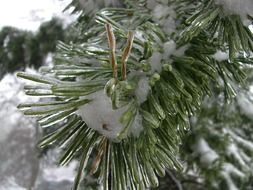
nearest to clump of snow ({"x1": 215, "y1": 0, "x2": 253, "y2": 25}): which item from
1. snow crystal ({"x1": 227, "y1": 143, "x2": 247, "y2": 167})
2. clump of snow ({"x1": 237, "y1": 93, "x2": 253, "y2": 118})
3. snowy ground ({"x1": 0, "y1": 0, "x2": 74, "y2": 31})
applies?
clump of snow ({"x1": 237, "y1": 93, "x2": 253, "y2": 118})

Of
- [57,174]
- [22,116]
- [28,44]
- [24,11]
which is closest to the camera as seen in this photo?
[28,44]

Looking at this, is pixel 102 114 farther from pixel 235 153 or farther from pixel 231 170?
pixel 235 153

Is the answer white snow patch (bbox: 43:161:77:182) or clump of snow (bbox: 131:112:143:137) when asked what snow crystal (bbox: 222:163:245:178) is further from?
white snow patch (bbox: 43:161:77:182)

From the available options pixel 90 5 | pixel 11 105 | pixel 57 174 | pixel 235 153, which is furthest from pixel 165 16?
pixel 57 174

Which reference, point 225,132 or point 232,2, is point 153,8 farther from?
point 225,132

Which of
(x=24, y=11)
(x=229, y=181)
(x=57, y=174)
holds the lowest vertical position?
(x=57, y=174)

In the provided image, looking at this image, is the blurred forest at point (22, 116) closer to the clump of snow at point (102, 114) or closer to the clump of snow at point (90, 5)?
the clump of snow at point (102, 114)
